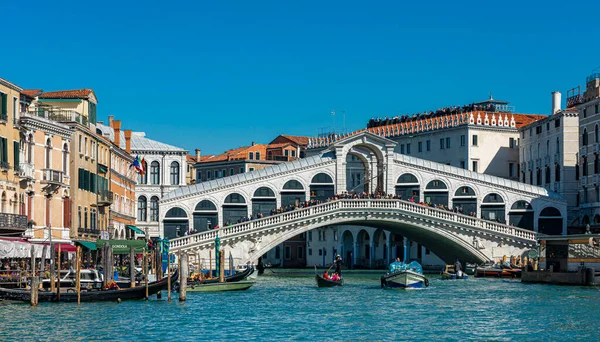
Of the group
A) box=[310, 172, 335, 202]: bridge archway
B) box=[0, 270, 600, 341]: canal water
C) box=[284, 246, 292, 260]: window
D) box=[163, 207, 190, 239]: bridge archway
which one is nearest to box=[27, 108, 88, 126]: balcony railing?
box=[0, 270, 600, 341]: canal water

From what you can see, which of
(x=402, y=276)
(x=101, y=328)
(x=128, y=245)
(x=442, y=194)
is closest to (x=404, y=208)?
(x=442, y=194)

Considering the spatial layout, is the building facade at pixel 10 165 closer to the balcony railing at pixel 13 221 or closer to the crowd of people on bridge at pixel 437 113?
the balcony railing at pixel 13 221

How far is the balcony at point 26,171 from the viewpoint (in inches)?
1565

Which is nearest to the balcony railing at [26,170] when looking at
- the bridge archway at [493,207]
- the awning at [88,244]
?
the awning at [88,244]

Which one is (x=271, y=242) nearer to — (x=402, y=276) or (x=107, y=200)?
(x=107, y=200)

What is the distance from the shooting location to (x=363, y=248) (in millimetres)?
85438

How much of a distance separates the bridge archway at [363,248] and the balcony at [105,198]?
33789 mm

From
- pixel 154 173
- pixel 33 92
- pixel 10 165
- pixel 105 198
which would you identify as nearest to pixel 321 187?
pixel 154 173

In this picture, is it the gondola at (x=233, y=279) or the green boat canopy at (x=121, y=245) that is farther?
the green boat canopy at (x=121, y=245)

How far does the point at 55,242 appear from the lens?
139ft

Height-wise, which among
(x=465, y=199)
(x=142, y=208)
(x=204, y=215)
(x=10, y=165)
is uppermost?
(x=10, y=165)

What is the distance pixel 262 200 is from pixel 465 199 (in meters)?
10.6

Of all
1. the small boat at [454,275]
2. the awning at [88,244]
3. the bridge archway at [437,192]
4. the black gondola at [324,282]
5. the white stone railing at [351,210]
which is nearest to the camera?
the awning at [88,244]

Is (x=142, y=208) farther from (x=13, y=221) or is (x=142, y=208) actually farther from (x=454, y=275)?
(x=13, y=221)
